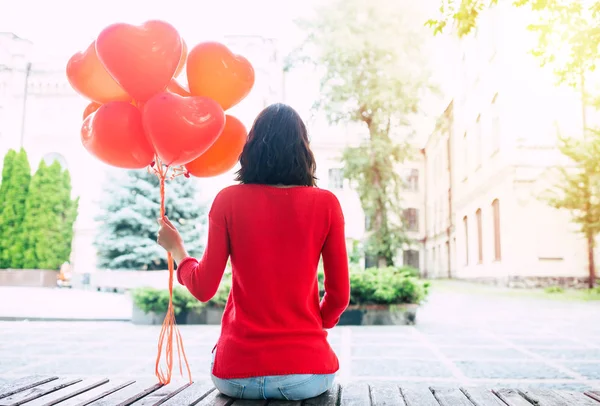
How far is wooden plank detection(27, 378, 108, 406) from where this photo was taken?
145 centimetres

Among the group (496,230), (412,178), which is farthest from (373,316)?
(412,178)

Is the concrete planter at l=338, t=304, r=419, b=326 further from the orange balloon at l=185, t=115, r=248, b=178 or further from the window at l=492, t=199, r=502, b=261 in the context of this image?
the orange balloon at l=185, t=115, r=248, b=178

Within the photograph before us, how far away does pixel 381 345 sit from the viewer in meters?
4.50

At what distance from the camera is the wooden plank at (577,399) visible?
1441 mm

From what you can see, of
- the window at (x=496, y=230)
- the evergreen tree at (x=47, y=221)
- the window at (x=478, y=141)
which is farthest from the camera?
the evergreen tree at (x=47, y=221)

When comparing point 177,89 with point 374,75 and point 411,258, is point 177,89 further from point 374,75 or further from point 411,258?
point 411,258

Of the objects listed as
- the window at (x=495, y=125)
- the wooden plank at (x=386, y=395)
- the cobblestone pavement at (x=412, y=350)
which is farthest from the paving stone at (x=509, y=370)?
the window at (x=495, y=125)

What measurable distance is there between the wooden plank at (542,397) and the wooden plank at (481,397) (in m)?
0.09

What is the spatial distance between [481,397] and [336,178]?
9.44 meters

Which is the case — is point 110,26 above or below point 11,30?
below

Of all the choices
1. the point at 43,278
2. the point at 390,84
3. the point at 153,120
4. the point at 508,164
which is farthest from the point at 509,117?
the point at 43,278

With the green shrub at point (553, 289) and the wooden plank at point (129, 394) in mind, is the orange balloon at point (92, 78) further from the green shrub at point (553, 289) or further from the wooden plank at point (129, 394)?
the green shrub at point (553, 289)

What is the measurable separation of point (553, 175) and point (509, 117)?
1134 mm

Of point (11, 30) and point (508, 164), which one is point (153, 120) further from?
point (11, 30)
